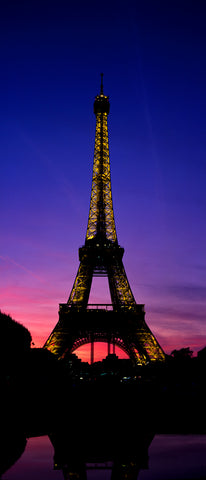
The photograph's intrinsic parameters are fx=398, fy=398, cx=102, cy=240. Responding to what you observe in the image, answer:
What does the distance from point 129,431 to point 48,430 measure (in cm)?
423

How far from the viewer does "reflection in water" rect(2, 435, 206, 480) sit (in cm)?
934

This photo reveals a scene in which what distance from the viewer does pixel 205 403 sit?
27.6 m

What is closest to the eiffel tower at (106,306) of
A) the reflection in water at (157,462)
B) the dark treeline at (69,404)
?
the dark treeline at (69,404)

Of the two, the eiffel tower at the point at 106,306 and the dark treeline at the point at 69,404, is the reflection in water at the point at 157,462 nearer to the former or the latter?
the dark treeline at the point at 69,404

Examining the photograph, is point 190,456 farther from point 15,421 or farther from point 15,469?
point 15,421

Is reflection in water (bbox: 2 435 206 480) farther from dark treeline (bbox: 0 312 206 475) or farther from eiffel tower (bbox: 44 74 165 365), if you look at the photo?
eiffel tower (bbox: 44 74 165 365)

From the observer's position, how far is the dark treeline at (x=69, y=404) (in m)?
18.4

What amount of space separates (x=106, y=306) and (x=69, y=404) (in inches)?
945

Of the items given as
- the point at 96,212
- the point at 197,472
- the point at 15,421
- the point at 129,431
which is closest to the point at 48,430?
the point at 15,421

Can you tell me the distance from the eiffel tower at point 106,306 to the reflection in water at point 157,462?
28165 mm

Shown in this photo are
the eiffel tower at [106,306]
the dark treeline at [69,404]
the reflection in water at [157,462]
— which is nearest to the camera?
the reflection in water at [157,462]

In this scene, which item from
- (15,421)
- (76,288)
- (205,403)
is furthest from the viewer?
(76,288)

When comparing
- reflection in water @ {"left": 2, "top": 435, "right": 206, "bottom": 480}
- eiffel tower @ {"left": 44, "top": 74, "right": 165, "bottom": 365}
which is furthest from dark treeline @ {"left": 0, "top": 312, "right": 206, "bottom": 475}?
eiffel tower @ {"left": 44, "top": 74, "right": 165, "bottom": 365}

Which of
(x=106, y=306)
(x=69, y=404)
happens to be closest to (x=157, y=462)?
(x=69, y=404)
